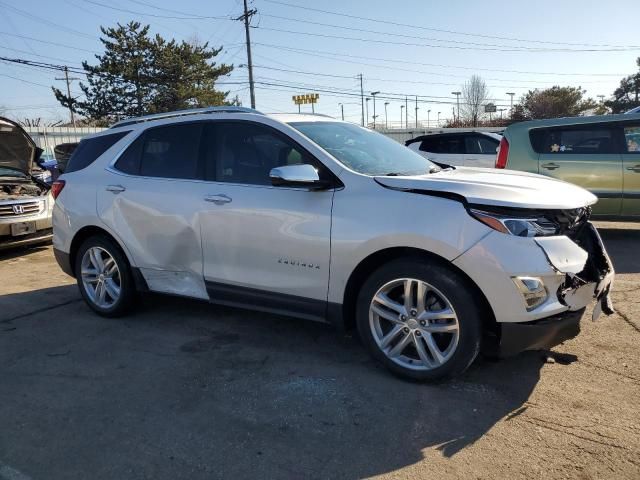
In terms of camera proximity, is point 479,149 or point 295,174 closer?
point 295,174

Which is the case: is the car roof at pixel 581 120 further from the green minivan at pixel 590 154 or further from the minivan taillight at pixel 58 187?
the minivan taillight at pixel 58 187

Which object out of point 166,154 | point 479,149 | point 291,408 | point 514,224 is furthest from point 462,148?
point 291,408

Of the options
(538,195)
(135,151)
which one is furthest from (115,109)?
(538,195)

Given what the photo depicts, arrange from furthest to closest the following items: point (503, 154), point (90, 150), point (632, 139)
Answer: point (503, 154) → point (632, 139) → point (90, 150)

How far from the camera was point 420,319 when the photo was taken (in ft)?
10.7

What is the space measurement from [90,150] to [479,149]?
875cm

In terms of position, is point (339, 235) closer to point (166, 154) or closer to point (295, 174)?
point (295, 174)

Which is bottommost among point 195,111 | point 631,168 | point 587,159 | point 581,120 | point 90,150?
point 631,168

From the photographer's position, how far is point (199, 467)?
2621 millimetres

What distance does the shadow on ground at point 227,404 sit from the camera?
2.68 m

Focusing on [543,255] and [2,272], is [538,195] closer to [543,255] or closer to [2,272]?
[543,255]

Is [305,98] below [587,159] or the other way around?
the other way around

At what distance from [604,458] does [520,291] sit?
35.6 inches

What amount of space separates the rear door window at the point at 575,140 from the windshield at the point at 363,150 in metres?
4.20
